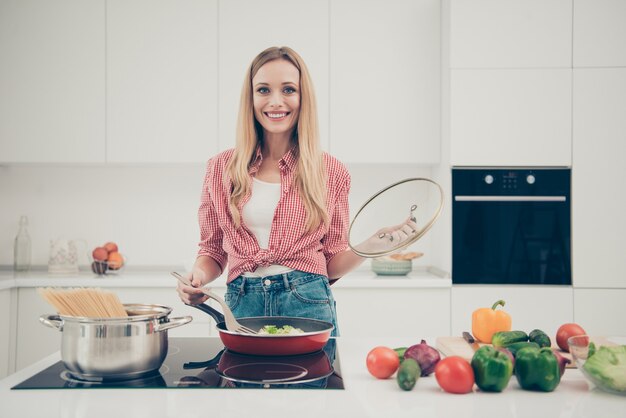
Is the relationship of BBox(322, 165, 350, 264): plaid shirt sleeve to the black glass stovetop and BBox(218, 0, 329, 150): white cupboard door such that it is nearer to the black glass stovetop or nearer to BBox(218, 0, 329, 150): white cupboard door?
the black glass stovetop

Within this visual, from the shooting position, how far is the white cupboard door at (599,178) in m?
3.02

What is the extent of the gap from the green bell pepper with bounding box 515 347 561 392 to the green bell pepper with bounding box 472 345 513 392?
0.10 feet

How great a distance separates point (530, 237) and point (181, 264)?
1.94 metres

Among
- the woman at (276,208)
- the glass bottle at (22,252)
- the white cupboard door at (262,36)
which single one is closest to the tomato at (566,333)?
the woman at (276,208)

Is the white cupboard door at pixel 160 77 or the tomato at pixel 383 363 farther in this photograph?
the white cupboard door at pixel 160 77

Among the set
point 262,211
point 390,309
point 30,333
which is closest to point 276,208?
point 262,211

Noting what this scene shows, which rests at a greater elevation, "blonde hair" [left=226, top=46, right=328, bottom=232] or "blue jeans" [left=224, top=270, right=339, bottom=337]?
"blonde hair" [left=226, top=46, right=328, bottom=232]

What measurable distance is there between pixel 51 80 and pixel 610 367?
303 cm

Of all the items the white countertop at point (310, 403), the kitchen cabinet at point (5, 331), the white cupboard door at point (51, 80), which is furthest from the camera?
the white cupboard door at point (51, 80)

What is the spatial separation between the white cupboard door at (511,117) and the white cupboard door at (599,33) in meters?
0.14

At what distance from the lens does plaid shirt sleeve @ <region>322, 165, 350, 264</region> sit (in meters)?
1.95

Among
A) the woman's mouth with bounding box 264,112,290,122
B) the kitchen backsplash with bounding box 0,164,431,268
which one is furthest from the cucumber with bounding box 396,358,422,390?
the kitchen backsplash with bounding box 0,164,431,268

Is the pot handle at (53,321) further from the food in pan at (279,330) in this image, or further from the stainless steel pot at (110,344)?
the food in pan at (279,330)

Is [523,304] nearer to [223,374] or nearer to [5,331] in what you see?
[223,374]
